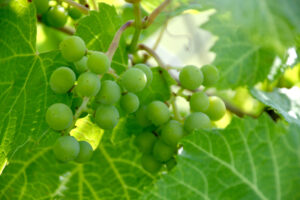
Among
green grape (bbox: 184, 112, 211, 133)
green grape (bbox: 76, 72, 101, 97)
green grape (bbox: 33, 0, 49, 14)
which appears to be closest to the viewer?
green grape (bbox: 76, 72, 101, 97)

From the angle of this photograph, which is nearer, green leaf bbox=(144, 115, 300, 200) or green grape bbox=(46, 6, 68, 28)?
green leaf bbox=(144, 115, 300, 200)

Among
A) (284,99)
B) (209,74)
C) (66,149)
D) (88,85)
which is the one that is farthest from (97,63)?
(284,99)

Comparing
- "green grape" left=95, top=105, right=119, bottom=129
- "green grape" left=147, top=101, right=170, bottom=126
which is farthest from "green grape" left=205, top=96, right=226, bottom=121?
"green grape" left=95, top=105, right=119, bottom=129

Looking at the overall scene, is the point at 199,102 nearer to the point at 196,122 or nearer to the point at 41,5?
the point at 196,122

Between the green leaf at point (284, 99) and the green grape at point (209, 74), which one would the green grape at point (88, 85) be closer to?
the green grape at point (209, 74)

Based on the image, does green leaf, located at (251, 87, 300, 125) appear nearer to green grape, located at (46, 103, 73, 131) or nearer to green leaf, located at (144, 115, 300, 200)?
green leaf, located at (144, 115, 300, 200)

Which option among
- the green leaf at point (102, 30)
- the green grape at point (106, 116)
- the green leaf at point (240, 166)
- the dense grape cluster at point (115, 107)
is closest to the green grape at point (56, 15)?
the green leaf at point (102, 30)
